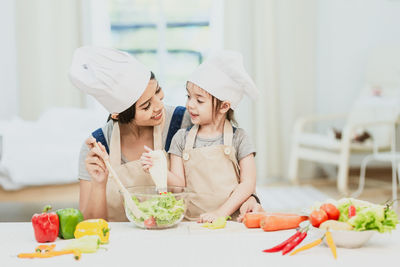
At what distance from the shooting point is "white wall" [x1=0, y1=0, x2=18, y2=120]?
18.8ft

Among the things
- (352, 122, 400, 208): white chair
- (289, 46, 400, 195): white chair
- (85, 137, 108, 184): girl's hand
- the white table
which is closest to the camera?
the white table

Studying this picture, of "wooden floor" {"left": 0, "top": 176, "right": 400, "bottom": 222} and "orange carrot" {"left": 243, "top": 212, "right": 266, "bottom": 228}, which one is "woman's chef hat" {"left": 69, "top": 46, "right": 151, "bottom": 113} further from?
"wooden floor" {"left": 0, "top": 176, "right": 400, "bottom": 222}

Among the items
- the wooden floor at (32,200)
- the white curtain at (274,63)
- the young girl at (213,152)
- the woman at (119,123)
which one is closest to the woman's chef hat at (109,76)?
the woman at (119,123)

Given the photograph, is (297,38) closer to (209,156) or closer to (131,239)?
(209,156)

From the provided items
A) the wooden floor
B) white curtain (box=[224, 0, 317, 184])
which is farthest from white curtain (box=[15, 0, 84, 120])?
the wooden floor

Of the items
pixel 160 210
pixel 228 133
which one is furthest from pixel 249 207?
pixel 160 210

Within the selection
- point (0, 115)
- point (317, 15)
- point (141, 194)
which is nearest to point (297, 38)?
point (317, 15)

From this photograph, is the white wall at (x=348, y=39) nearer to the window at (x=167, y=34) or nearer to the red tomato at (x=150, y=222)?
the window at (x=167, y=34)

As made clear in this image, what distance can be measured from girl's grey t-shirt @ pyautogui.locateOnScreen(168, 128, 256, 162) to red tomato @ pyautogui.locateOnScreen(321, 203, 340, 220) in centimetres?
54

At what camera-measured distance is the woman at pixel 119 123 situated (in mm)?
1695

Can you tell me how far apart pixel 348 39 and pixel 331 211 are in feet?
15.4

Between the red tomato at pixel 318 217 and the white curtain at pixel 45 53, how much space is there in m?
4.59

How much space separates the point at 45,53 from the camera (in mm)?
5652

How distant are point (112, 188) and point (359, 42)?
177 inches
